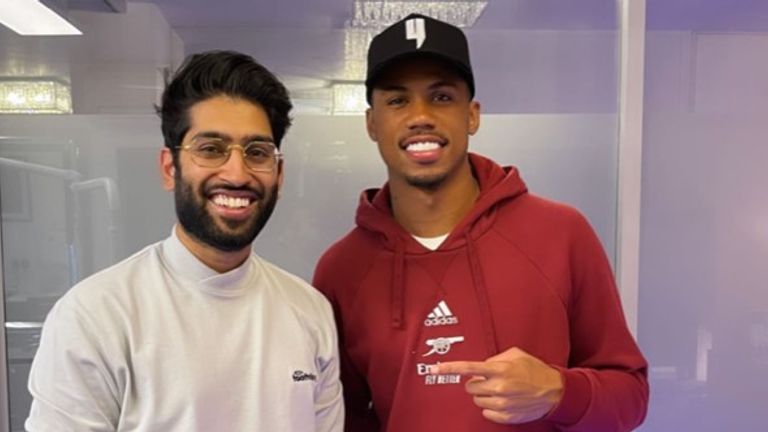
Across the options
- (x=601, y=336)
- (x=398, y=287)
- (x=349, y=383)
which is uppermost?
(x=398, y=287)

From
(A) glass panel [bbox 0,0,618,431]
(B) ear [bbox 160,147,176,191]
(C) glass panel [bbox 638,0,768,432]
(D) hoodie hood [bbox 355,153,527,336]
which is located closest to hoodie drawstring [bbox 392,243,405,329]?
(D) hoodie hood [bbox 355,153,527,336]

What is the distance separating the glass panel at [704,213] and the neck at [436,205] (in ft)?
3.00

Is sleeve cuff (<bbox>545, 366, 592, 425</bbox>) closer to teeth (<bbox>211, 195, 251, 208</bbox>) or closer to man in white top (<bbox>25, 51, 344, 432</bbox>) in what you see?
man in white top (<bbox>25, 51, 344, 432</bbox>)

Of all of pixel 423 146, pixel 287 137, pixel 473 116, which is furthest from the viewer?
pixel 287 137

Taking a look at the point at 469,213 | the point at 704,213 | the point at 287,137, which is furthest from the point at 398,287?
Result: the point at 704,213

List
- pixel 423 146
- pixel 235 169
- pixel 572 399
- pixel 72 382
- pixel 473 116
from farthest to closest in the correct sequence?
pixel 473 116
pixel 423 146
pixel 572 399
pixel 235 169
pixel 72 382

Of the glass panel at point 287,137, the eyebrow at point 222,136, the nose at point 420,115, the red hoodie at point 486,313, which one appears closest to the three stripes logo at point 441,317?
the red hoodie at point 486,313

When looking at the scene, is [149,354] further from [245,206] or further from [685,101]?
[685,101]

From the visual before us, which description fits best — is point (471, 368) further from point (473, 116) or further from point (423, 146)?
point (473, 116)

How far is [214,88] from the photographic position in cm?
100

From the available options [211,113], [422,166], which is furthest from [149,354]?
[422,166]

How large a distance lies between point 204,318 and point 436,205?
52 cm

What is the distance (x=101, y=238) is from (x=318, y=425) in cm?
112

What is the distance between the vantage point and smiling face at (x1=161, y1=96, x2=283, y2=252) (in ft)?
3.14
